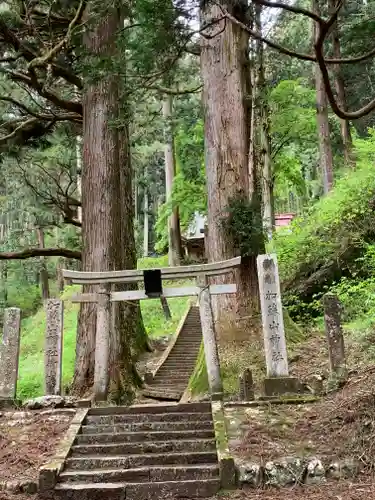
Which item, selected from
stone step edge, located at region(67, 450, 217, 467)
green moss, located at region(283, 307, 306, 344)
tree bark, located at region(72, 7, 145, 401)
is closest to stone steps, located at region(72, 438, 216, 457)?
stone step edge, located at region(67, 450, 217, 467)

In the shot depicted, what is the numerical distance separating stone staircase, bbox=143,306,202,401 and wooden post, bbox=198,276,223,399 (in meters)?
3.29

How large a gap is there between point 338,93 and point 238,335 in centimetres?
1218

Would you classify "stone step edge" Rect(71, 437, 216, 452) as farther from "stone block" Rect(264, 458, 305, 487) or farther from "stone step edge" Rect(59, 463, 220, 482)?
"stone block" Rect(264, 458, 305, 487)

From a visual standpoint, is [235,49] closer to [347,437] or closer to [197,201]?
[347,437]

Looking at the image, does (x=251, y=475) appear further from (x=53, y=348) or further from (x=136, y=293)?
(x=53, y=348)

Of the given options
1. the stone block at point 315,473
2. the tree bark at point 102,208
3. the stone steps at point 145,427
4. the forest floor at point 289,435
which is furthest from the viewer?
the tree bark at point 102,208

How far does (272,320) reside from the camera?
7137 millimetres

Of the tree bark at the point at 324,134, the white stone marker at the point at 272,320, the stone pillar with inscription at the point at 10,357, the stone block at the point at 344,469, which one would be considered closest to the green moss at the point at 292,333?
the white stone marker at the point at 272,320

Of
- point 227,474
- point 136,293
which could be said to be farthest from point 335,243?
point 227,474

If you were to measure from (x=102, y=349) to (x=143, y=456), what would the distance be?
1.95 metres

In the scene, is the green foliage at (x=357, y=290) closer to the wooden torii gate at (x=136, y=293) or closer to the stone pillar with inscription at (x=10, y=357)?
the wooden torii gate at (x=136, y=293)

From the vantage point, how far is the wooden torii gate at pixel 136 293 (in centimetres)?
734

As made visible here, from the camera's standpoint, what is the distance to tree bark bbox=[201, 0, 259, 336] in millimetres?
8570

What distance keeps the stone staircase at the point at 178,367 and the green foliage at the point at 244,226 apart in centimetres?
355
